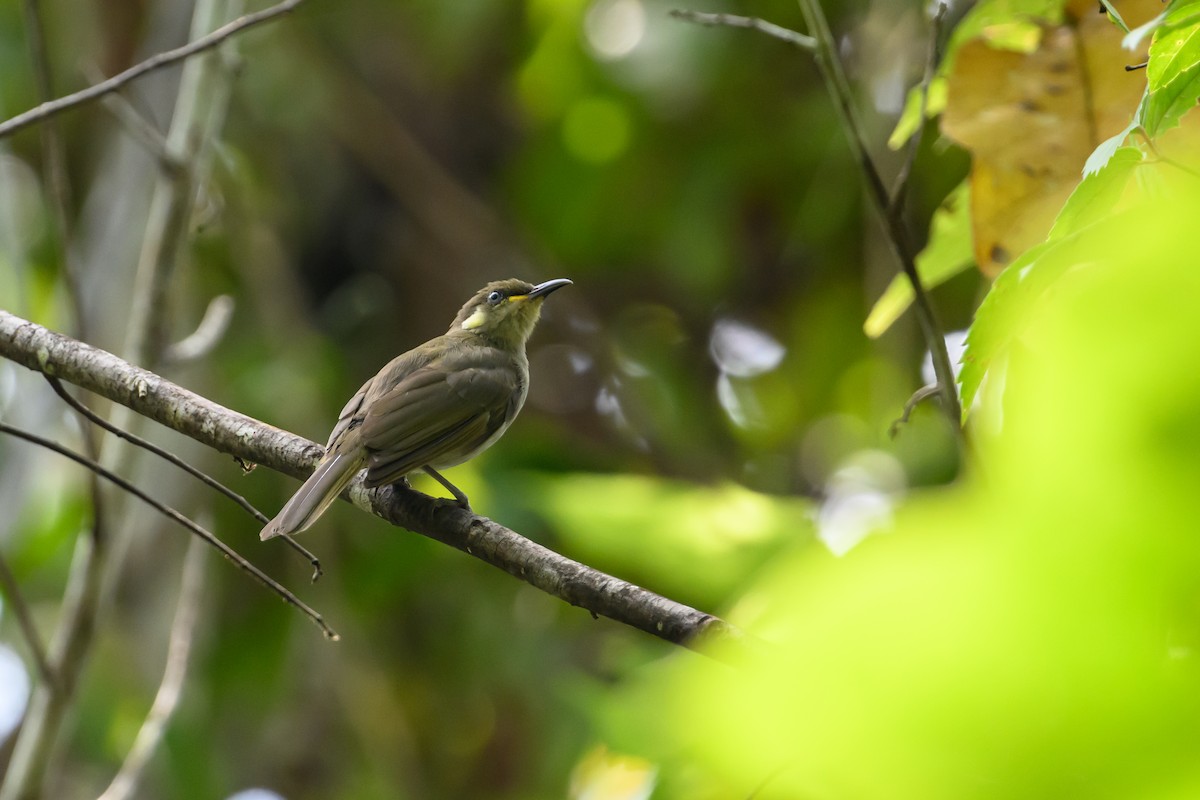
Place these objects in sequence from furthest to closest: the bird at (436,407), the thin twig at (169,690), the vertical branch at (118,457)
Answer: the thin twig at (169,690), the vertical branch at (118,457), the bird at (436,407)

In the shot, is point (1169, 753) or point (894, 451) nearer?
point (1169, 753)

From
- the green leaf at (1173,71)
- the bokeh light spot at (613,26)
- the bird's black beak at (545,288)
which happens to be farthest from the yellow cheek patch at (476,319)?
the green leaf at (1173,71)

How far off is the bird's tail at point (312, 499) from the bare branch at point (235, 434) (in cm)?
30

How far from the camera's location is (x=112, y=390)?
2506 millimetres

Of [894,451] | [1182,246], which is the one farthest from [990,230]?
[894,451]

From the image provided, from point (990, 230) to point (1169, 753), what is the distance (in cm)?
228

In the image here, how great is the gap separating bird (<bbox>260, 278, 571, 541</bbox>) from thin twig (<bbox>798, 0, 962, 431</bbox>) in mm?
1322

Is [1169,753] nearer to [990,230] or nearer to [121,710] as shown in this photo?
[990,230]

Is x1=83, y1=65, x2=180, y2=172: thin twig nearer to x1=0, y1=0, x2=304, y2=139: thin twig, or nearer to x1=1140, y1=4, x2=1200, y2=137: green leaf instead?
x1=0, y1=0, x2=304, y2=139: thin twig

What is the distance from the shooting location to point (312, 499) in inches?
123

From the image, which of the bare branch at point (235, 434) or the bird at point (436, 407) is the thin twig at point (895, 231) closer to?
the bare branch at point (235, 434)

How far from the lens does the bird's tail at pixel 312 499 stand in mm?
3074

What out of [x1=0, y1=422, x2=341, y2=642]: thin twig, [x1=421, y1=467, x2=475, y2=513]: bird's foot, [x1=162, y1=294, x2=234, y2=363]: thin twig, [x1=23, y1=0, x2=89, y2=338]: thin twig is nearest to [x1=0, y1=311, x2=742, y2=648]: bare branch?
[x1=421, y1=467, x2=475, y2=513]: bird's foot

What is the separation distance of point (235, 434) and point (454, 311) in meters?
4.56
